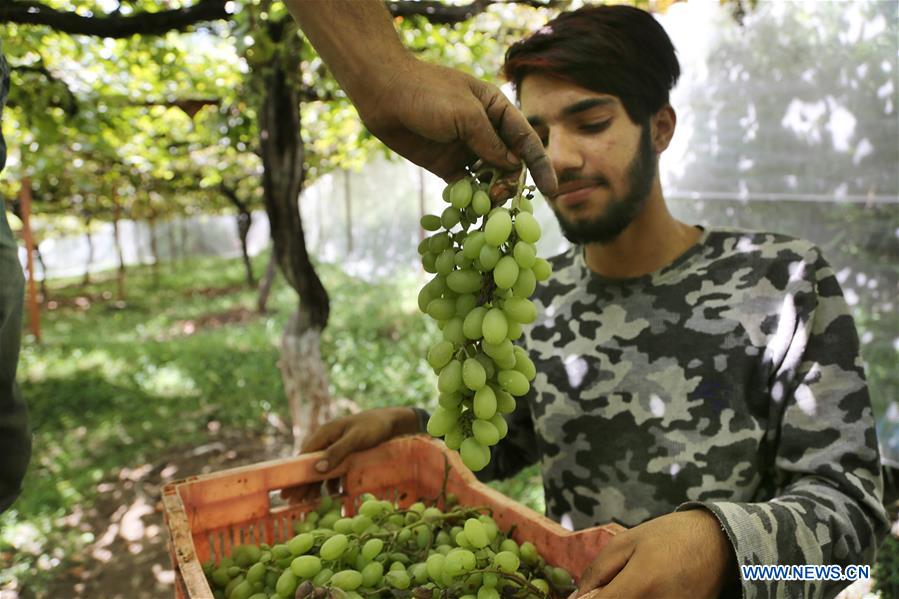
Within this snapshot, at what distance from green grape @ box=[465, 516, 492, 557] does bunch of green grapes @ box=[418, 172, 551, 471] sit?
18 centimetres

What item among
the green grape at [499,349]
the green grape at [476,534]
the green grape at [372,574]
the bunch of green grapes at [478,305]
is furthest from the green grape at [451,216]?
the green grape at [372,574]

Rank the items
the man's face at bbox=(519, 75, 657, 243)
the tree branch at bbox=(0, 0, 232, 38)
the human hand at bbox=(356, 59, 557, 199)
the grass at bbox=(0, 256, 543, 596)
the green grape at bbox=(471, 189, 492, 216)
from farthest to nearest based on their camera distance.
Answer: the grass at bbox=(0, 256, 543, 596), the tree branch at bbox=(0, 0, 232, 38), the man's face at bbox=(519, 75, 657, 243), the green grape at bbox=(471, 189, 492, 216), the human hand at bbox=(356, 59, 557, 199)

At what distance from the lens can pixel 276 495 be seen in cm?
177

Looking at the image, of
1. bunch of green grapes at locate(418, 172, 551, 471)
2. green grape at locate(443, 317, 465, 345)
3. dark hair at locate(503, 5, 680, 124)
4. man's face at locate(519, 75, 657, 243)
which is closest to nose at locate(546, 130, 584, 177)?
man's face at locate(519, 75, 657, 243)

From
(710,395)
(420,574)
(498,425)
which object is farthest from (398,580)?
(710,395)

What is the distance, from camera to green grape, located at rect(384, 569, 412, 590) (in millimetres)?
1239

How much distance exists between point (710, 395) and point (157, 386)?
6.88m

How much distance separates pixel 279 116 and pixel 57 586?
300 centimetres

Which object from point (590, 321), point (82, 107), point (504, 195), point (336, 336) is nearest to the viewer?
point (504, 195)

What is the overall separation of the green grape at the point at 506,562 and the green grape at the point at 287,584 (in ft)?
1.29

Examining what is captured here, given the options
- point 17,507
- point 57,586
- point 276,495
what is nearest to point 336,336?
point 17,507

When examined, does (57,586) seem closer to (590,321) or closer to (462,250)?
(590,321)

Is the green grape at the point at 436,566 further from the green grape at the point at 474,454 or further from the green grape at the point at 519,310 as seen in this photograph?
the green grape at the point at 519,310

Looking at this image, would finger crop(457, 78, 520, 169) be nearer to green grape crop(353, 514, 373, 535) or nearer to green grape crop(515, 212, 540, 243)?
green grape crop(515, 212, 540, 243)
